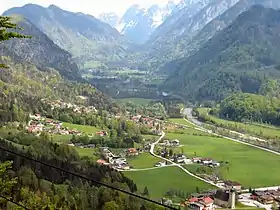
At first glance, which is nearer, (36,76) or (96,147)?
(96,147)

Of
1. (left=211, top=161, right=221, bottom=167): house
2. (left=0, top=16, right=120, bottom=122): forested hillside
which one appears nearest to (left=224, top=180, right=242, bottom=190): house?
(left=211, top=161, right=221, bottom=167): house

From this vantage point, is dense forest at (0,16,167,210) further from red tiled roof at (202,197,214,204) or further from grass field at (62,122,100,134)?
red tiled roof at (202,197,214,204)

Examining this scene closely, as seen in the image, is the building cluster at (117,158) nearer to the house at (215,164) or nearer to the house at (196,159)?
the house at (196,159)

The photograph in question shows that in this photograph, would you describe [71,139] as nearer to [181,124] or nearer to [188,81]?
[181,124]

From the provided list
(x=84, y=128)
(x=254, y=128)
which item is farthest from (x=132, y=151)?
(x=254, y=128)

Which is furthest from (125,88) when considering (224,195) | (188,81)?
(224,195)
